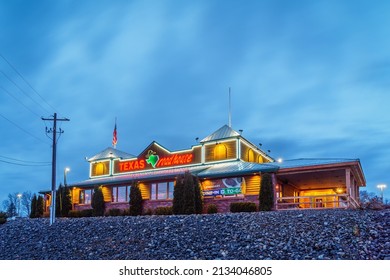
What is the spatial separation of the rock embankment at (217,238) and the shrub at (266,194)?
584 centimetres

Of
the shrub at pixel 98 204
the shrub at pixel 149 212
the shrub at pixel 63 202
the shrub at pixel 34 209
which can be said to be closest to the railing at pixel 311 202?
the shrub at pixel 149 212

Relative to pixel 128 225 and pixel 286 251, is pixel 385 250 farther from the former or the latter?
pixel 128 225

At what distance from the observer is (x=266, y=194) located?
86.6ft

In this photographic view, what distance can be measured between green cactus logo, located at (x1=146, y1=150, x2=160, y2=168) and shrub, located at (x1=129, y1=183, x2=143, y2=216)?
20.7 feet

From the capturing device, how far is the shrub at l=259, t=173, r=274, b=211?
26.2 metres

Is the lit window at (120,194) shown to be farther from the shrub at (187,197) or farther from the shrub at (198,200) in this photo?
the shrub at (198,200)

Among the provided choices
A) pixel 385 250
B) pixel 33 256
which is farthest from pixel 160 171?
pixel 385 250

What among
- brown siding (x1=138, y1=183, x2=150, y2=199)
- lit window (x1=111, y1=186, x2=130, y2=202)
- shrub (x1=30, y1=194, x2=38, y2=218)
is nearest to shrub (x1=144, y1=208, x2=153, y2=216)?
Result: brown siding (x1=138, y1=183, x2=150, y2=199)

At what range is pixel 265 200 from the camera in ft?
86.1

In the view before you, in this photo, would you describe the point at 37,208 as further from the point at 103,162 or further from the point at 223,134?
the point at 223,134

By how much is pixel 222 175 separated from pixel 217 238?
1295 cm

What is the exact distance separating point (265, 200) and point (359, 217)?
354 inches

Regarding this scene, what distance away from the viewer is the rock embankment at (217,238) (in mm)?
14883

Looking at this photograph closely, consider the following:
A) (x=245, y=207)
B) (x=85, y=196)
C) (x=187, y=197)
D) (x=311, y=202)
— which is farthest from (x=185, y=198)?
(x=85, y=196)
